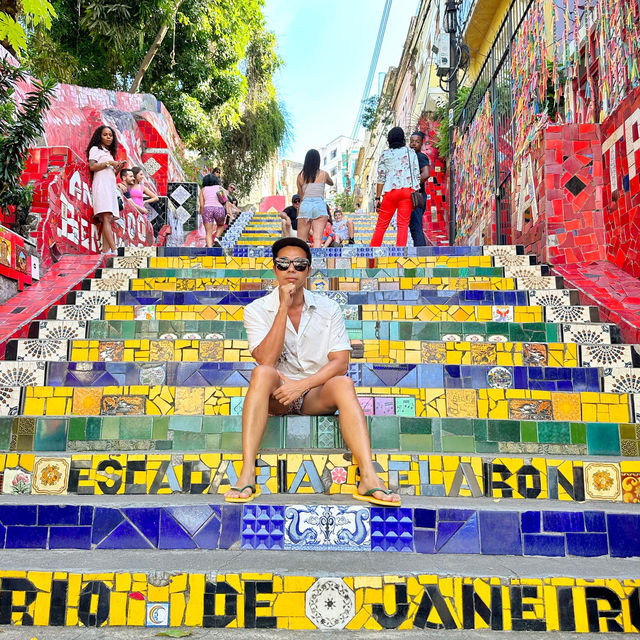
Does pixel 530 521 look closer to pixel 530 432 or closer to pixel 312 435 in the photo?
pixel 530 432

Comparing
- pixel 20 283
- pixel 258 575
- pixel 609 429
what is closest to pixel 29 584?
pixel 258 575

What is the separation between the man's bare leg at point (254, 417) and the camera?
8.95 feet

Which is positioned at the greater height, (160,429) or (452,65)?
(452,65)

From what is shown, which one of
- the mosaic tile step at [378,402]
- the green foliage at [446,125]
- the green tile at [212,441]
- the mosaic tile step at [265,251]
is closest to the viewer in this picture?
the green tile at [212,441]

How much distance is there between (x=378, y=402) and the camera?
139 inches

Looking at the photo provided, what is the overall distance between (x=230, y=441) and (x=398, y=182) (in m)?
4.67

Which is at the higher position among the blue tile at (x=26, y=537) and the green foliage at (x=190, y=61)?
the green foliage at (x=190, y=61)

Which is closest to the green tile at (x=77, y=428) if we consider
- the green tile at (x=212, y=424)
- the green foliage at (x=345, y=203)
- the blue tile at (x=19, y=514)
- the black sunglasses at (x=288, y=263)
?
the green tile at (x=212, y=424)

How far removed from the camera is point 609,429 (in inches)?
124

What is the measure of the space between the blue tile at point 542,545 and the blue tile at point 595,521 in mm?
125

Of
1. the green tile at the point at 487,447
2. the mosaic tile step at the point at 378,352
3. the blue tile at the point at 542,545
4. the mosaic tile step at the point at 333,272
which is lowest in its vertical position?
the blue tile at the point at 542,545

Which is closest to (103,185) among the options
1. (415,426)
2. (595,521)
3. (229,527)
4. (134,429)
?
(134,429)

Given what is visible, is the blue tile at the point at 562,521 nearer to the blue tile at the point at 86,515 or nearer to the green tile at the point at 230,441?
the green tile at the point at 230,441

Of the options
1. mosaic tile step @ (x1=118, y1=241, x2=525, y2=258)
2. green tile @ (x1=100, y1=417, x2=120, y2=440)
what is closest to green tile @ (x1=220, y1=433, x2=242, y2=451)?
green tile @ (x1=100, y1=417, x2=120, y2=440)
